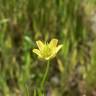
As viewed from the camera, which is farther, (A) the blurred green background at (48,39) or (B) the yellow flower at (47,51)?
(A) the blurred green background at (48,39)

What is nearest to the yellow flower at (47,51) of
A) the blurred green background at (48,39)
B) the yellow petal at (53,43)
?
the yellow petal at (53,43)

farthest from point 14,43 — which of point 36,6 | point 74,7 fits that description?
point 74,7

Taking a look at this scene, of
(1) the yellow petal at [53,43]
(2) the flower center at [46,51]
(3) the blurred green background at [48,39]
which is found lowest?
(2) the flower center at [46,51]

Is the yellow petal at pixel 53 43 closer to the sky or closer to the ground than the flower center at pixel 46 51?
closer to the sky

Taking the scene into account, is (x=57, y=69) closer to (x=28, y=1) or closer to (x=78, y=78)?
(x=78, y=78)

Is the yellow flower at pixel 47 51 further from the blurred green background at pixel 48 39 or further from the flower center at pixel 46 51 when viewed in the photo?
the blurred green background at pixel 48 39

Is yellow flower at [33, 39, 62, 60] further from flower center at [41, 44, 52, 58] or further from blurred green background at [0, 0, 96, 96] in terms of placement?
blurred green background at [0, 0, 96, 96]

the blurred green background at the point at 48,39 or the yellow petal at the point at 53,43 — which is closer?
the yellow petal at the point at 53,43

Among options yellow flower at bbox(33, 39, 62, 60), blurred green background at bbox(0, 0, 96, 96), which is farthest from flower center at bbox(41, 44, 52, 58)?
blurred green background at bbox(0, 0, 96, 96)
